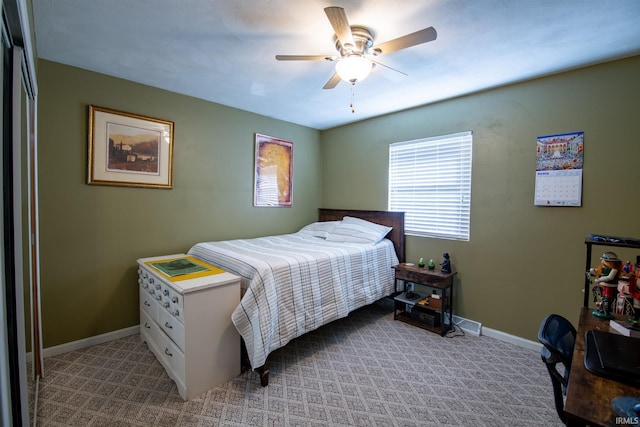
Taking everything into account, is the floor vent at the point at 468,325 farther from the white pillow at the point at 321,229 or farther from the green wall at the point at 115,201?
the green wall at the point at 115,201

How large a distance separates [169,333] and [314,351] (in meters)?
1.22

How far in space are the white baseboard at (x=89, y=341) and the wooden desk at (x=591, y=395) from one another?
3369 millimetres

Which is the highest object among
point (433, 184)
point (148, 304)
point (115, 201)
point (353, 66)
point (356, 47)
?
point (356, 47)

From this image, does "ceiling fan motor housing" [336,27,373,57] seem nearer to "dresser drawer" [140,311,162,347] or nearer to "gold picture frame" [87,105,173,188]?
"gold picture frame" [87,105,173,188]

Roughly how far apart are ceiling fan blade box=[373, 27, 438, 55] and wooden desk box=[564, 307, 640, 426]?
1645mm

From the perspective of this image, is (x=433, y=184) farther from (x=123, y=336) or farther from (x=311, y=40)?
(x=123, y=336)

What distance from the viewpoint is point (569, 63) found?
2287mm

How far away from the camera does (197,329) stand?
6.36ft

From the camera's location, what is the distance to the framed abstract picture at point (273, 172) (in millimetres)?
3785

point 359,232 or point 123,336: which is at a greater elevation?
point 359,232

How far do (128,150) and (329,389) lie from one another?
111 inches

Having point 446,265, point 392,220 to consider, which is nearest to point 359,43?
point 392,220

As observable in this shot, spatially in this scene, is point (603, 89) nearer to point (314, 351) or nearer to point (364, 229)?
point (364, 229)

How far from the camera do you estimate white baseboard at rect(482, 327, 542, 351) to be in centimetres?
260
